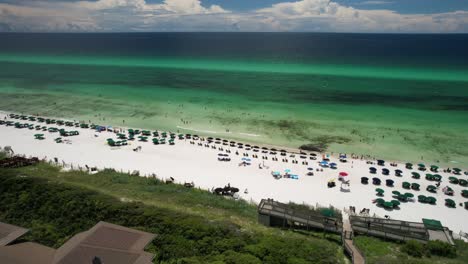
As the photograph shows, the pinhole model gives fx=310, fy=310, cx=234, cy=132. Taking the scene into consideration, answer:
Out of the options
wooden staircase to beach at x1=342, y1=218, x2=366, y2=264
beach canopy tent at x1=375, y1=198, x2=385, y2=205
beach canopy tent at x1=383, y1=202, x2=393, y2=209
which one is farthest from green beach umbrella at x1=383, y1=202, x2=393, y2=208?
wooden staircase to beach at x1=342, y1=218, x2=366, y2=264

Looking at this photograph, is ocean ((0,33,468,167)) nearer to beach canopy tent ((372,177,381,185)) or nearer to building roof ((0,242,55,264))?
beach canopy tent ((372,177,381,185))

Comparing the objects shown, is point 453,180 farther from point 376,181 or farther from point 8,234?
point 8,234

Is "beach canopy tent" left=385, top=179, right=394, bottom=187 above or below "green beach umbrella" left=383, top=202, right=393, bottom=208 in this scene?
above

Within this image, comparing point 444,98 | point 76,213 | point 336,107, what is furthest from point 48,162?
point 444,98

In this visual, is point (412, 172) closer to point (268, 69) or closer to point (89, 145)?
point (89, 145)

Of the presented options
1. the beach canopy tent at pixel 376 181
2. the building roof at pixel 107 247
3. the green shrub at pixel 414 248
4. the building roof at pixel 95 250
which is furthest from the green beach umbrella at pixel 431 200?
the building roof at pixel 95 250

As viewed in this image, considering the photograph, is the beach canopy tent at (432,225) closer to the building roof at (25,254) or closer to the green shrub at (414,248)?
the green shrub at (414,248)
